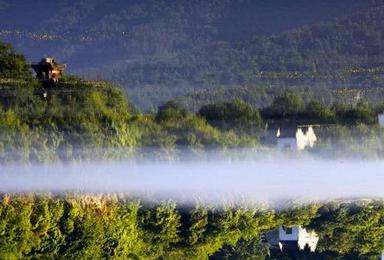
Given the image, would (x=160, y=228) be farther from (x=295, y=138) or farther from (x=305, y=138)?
(x=305, y=138)

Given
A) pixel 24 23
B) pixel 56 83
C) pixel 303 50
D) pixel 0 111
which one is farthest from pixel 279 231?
pixel 24 23

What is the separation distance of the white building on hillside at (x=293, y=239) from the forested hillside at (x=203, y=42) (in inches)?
233

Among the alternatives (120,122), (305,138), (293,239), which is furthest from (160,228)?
(305,138)

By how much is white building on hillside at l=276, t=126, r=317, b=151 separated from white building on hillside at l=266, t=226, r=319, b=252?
9.36 ft

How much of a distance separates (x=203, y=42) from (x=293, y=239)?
1204 inches

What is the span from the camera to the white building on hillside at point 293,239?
15.5m

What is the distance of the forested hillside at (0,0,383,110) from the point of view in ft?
91.7

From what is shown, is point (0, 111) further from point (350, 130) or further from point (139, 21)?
point (139, 21)

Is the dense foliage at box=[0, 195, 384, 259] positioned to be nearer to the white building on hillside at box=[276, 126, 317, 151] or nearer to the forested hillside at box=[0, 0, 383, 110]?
the white building on hillside at box=[276, 126, 317, 151]

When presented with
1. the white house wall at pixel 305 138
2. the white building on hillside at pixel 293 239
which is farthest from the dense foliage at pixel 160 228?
the white house wall at pixel 305 138

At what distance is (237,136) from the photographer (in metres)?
18.9

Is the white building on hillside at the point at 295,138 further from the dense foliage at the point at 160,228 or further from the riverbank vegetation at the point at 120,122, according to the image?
the dense foliage at the point at 160,228

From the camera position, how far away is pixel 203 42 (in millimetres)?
45781

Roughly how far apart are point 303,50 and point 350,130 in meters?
12.8
